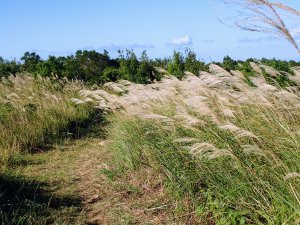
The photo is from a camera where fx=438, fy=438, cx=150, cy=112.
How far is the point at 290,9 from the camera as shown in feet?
11.7

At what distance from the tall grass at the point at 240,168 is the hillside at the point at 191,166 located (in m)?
0.01

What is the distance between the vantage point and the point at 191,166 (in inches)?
181

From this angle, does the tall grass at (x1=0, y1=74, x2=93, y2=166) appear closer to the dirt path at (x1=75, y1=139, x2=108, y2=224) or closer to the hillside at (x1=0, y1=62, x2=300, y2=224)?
the hillside at (x1=0, y1=62, x2=300, y2=224)

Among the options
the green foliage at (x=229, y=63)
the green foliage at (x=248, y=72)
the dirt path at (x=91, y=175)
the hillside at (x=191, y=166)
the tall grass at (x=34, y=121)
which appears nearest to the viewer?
the hillside at (x=191, y=166)

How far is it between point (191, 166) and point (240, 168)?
852mm

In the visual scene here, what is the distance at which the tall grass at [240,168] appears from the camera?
3.50 meters

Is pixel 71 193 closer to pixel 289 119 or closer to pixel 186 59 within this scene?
pixel 289 119

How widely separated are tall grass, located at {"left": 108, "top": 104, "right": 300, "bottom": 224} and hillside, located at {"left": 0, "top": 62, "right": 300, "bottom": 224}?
1 centimetres

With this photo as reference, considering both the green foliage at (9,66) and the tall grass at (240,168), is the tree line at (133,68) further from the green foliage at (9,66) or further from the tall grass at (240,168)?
the tall grass at (240,168)

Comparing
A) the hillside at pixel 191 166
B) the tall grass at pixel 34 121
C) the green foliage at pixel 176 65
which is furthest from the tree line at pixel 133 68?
the hillside at pixel 191 166

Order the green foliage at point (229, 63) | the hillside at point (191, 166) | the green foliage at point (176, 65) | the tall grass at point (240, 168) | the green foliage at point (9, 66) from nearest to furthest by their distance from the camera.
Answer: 1. the tall grass at point (240, 168)
2. the hillside at point (191, 166)
3. the green foliage at point (176, 65)
4. the green foliage at point (229, 63)
5. the green foliage at point (9, 66)

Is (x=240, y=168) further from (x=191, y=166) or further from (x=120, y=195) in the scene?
(x=120, y=195)

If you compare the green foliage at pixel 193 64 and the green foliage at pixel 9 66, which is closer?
the green foliage at pixel 193 64

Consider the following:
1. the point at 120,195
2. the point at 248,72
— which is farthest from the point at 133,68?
the point at 120,195
